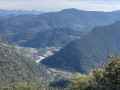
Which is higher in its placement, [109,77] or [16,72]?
[109,77]

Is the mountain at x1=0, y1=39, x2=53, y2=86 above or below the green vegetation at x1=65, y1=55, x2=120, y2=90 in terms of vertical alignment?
below

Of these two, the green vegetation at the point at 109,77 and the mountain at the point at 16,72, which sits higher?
the green vegetation at the point at 109,77

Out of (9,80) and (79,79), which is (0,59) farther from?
(79,79)

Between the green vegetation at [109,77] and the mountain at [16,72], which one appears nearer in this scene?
the green vegetation at [109,77]

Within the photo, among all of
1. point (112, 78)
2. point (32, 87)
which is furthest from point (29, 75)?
point (112, 78)

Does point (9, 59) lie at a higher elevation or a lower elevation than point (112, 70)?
lower

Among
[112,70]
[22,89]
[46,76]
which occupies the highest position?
[112,70]

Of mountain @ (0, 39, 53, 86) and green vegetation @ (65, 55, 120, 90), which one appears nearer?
green vegetation @ (65, 55, 120, 90)

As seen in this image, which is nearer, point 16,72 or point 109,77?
point 109,77

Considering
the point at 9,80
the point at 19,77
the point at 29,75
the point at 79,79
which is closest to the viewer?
the point at 79,79

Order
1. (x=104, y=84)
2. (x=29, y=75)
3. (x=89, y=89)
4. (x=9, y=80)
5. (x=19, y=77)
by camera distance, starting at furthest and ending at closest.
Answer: (x=29, y=75), (x=19, y=77), (x=9, y=80), (x=89, y=89), (x=104, y=84)

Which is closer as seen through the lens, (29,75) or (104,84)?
(104,84)
